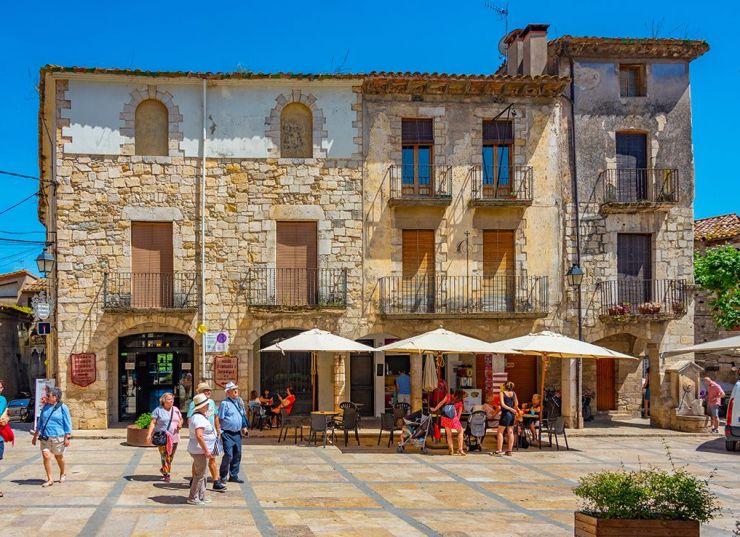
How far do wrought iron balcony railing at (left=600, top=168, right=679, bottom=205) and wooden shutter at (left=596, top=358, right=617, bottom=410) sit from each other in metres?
5.45

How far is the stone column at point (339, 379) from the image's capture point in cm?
2327

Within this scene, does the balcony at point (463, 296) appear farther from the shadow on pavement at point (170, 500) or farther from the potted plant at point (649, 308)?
the shadow on pavement at point (170, 500)

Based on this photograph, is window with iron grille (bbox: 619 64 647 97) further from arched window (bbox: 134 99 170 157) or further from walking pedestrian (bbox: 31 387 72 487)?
walking pedestrian (bbox: 31 387 72 487)

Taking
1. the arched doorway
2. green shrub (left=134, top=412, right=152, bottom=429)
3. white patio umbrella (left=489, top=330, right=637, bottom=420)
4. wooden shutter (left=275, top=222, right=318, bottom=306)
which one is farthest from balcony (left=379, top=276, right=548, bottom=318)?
green shrub (left=134, top=412, right=152, bottom=429)

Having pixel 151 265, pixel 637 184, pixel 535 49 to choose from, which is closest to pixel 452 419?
pixel 151 265

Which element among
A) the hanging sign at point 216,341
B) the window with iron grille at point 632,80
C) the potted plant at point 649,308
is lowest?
the hanging sign at point 216,341

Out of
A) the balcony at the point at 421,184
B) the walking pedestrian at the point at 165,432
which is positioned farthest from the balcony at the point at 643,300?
the walking pedestrian at the point at 165,432

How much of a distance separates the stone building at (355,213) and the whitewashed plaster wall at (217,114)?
0.05 metres

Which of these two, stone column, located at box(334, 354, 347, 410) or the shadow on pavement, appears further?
stone column, located at box(334, 354, 347, 410)

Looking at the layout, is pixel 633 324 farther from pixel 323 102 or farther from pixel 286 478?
pixel 286 478

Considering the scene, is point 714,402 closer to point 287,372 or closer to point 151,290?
point 287,372

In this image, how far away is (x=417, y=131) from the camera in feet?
78.3

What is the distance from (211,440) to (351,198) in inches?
495

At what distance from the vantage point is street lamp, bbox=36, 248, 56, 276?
2127cm
